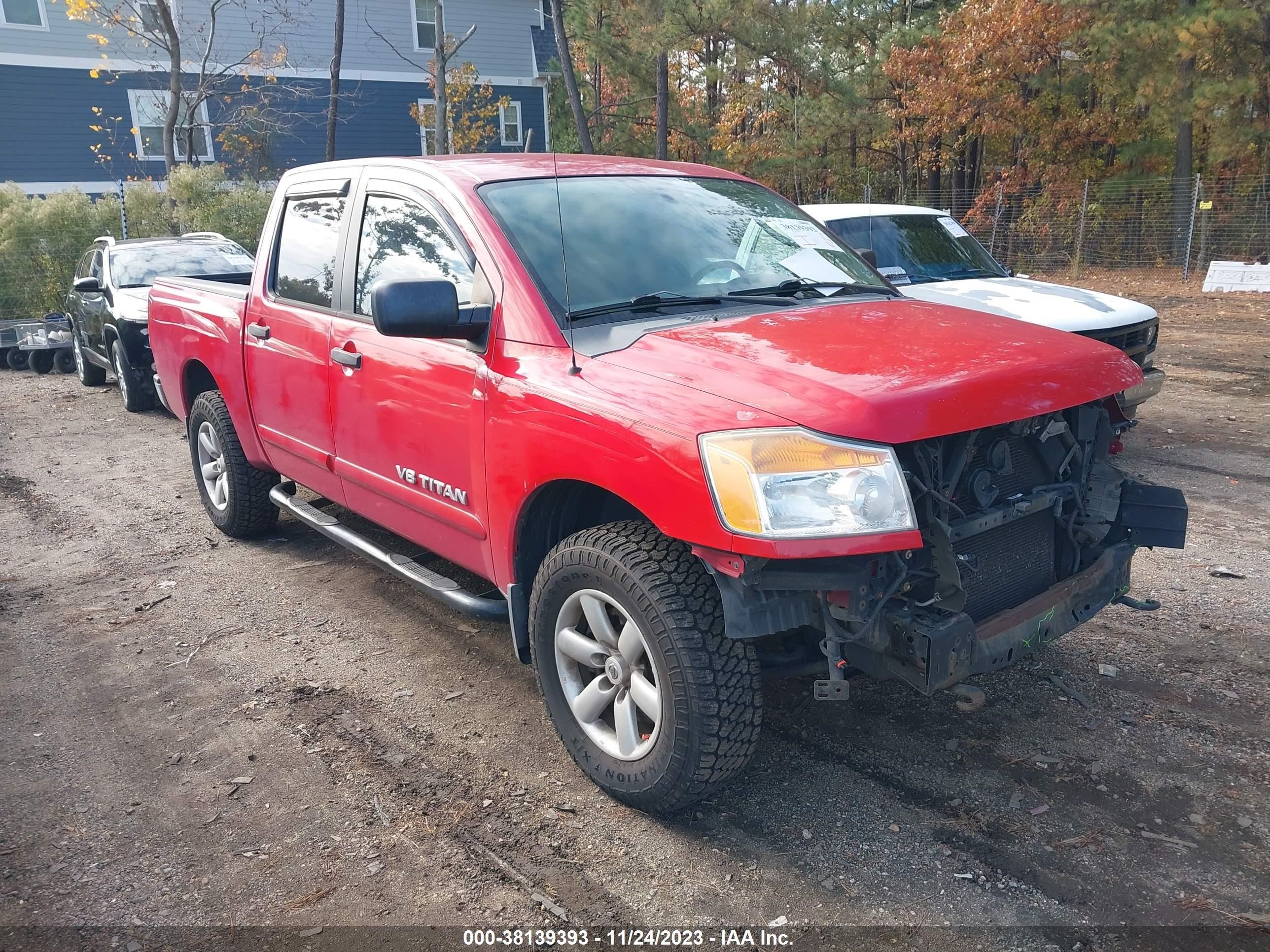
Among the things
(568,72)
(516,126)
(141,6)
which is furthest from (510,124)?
(568,72)

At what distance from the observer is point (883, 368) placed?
295 centimetres

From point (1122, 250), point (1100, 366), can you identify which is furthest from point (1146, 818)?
point (1122, 250)

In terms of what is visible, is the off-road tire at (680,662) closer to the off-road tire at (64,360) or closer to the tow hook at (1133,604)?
the tow hook at (1133,604)

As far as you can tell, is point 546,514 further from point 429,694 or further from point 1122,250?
point 1122,250

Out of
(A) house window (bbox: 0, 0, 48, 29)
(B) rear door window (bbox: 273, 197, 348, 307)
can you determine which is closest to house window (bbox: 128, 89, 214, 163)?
(A) house window (bbox: 0, 0, 48, 29)

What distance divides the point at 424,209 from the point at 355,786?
2193 millimetres

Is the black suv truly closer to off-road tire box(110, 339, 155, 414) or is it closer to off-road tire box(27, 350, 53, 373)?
off-road tire box(110, 339, 155, 414)

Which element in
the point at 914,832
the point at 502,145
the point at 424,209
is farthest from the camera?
the point at 502,145

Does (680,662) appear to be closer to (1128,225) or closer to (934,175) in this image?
(1128,225)

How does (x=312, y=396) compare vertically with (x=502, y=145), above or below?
below

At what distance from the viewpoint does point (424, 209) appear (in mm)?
3994

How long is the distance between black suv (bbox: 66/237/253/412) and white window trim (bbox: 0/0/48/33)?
1459cm

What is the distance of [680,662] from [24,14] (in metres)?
27.0

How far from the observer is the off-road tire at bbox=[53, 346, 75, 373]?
14352 mm
